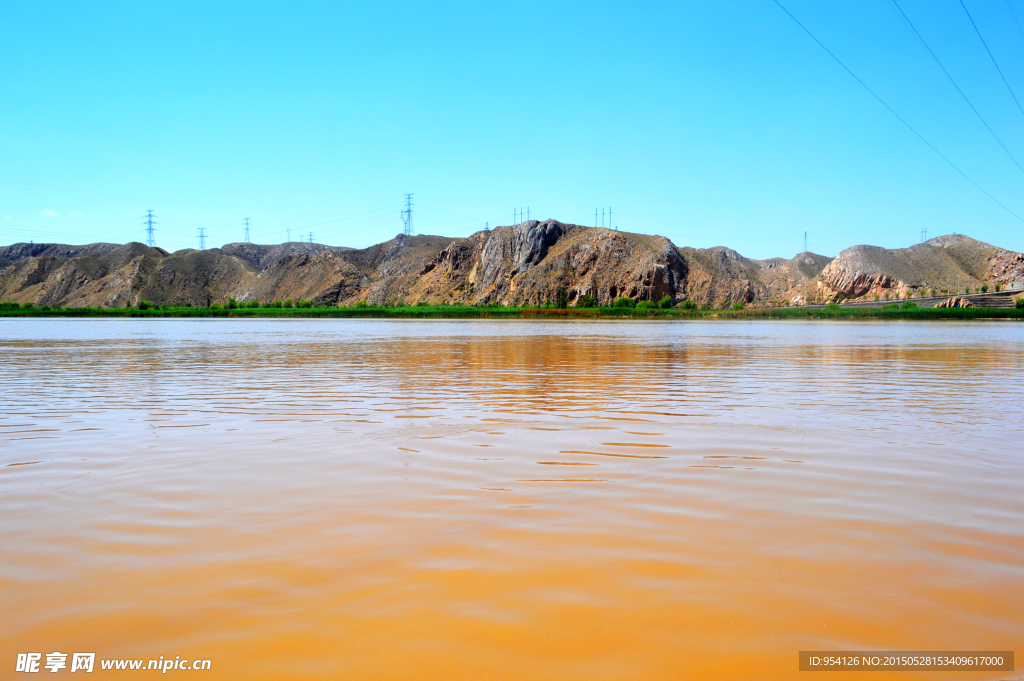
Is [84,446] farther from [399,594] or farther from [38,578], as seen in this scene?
[399,594]

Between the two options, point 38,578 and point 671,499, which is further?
point 671,499

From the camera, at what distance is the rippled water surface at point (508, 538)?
3.21 metres

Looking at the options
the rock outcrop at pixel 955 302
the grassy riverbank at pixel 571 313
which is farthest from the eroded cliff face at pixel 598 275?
the rock outcrop at pixel 955 302

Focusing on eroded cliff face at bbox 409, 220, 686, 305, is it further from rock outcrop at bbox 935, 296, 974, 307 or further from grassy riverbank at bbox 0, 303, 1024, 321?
rock outcrop at bbox 935, 296, 974, 307

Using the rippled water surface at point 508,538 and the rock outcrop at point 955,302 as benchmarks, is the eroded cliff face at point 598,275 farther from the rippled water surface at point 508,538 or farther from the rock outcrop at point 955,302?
the rippled water surface at point 508,538

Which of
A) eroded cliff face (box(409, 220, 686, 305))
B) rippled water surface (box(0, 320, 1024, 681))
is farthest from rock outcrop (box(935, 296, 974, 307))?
rippled water surface (box(0, 320, 1024, 681))

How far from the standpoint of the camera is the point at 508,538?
4.59 m

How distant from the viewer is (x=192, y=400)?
12.0m

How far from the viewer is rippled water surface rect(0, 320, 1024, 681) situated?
10.5 ft

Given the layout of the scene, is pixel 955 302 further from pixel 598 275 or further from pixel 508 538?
pixel 508 538

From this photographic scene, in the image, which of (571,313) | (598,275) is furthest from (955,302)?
(571,313)

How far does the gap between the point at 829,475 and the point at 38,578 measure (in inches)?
257

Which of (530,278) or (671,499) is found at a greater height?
(530,278)

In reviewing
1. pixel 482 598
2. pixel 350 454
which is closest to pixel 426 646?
pixel 482 598
